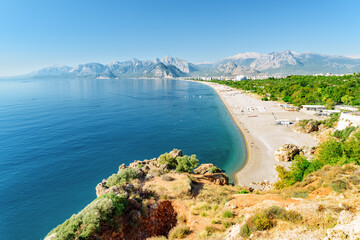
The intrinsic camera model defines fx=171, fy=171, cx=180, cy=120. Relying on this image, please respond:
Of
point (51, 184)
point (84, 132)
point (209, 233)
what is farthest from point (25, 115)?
point (209, 233)

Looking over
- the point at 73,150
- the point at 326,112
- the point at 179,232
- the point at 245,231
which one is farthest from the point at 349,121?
the point at 73,150

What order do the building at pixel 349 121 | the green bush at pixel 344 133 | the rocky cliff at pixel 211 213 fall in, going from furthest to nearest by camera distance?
1. the building at pixel 349 121
2. the green bush at pixel 344 133
3. the rocky cliff at pixel 211 213

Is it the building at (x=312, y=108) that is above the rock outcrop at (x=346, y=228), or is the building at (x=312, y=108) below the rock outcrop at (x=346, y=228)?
above

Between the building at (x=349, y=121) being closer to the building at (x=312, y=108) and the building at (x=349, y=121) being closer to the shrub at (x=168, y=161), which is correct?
the building at (x=312, y=108)

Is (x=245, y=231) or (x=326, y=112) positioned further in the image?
(x=326, y=112)

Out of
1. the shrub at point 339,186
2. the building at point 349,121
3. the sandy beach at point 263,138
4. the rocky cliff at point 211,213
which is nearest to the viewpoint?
the rocky cliff at point 211,213

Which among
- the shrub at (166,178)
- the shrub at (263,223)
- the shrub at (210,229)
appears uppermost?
the shrub at (263,223)

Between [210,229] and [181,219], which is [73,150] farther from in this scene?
[210,229]

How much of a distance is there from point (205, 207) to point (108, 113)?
80.7m

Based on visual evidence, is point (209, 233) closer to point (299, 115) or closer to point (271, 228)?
point (271, 228)

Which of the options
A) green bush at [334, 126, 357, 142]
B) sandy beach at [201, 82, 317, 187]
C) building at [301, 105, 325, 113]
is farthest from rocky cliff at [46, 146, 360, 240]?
building at [301, 105, 325, 113]

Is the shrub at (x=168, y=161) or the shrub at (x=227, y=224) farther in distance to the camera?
the shrub at (x=168, y=161)

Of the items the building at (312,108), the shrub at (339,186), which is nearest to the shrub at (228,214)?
the shrub at (339,186)

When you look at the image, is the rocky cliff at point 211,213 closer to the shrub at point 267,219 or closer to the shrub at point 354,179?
the shrub at point 267,219
